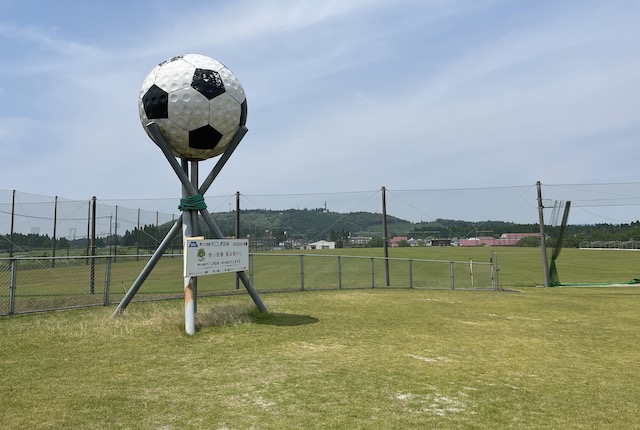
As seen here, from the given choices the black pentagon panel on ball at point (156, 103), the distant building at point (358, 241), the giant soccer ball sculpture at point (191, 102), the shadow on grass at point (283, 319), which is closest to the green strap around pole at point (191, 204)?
the giant soccer ball sculpture at point (191, 102)

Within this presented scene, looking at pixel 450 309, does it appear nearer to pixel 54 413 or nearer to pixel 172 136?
pixel 172 136

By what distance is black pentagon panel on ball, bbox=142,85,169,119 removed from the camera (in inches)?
284

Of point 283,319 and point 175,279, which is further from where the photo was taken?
point 175,279

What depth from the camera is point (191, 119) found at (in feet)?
23.9

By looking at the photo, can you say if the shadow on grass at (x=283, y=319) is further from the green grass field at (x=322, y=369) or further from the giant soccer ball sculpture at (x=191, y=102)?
the giant soccer ball sculpture at (x=191, y=102)

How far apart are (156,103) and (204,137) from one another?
1.03 meters

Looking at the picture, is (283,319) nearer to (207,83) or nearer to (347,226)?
(207,83)

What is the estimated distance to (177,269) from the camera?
21531 millimetres

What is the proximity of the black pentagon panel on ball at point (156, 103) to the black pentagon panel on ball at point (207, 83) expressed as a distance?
600 millimetres

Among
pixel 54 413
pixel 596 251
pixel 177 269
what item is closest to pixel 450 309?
pixel 54 413

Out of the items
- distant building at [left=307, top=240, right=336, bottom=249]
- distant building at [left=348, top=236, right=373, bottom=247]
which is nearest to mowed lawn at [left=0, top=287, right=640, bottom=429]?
distant building at [left=307, top=240, right=336, bottom=249]

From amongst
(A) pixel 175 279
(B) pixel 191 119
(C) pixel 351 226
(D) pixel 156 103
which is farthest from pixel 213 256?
(C) pixel 351 226

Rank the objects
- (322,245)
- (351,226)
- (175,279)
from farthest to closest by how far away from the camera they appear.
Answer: (322,245) → (351,226) → (175,279)

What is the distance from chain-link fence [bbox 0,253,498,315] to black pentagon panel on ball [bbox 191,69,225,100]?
5348 millimetres
